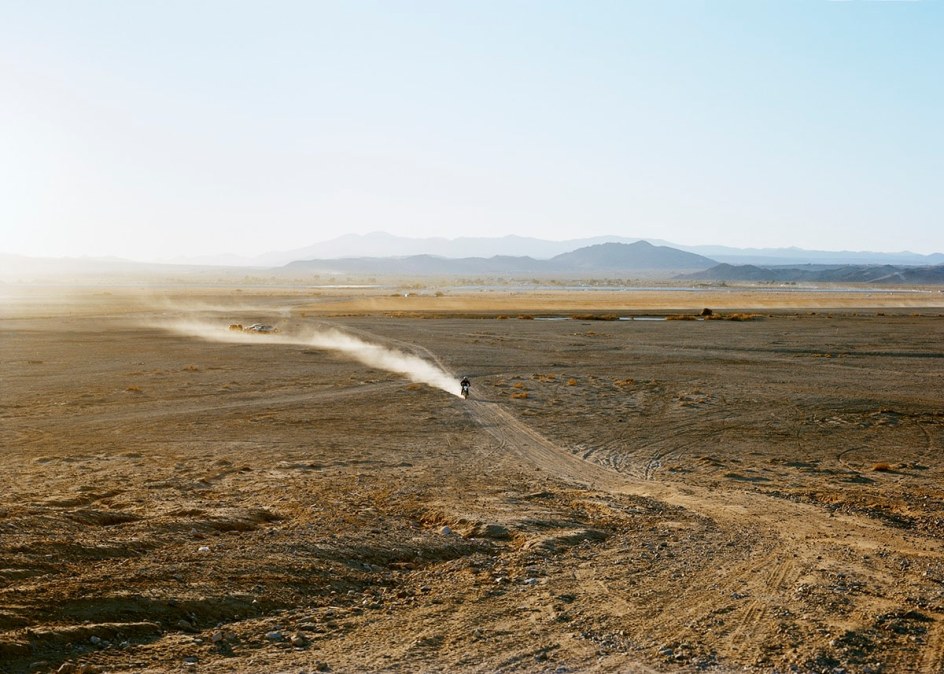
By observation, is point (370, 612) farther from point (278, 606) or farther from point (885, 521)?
point (885, 521)

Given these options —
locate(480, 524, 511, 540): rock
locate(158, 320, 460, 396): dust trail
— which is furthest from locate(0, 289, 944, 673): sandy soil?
locate(158, 320, 460, 396): dust trail

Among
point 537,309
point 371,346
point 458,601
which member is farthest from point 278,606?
point 537,309

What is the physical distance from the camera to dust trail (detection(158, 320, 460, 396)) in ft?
111

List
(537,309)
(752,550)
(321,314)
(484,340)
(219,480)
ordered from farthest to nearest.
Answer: (537,309)
(321,314)
(484,340)
(219,480)
(752,550)

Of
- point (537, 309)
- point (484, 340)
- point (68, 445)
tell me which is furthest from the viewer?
point (537, 309)

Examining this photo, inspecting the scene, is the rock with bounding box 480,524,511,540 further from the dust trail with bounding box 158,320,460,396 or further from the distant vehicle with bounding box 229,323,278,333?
the distant vehicle with bounding box 229,323,278,333

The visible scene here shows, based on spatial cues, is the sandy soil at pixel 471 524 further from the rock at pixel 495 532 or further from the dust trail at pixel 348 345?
the dust trail at pixel 348 345

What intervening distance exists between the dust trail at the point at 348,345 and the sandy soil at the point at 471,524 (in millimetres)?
1998

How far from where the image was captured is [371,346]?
152 ft

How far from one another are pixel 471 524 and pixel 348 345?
34607 mm

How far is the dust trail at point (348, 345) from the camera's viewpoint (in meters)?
33.8

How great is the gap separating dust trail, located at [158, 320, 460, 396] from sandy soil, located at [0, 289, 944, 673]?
78.6 inches

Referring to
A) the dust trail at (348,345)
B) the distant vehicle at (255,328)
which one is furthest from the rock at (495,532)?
the distant vehicle at (255,328)

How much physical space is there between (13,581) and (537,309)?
80.6m
